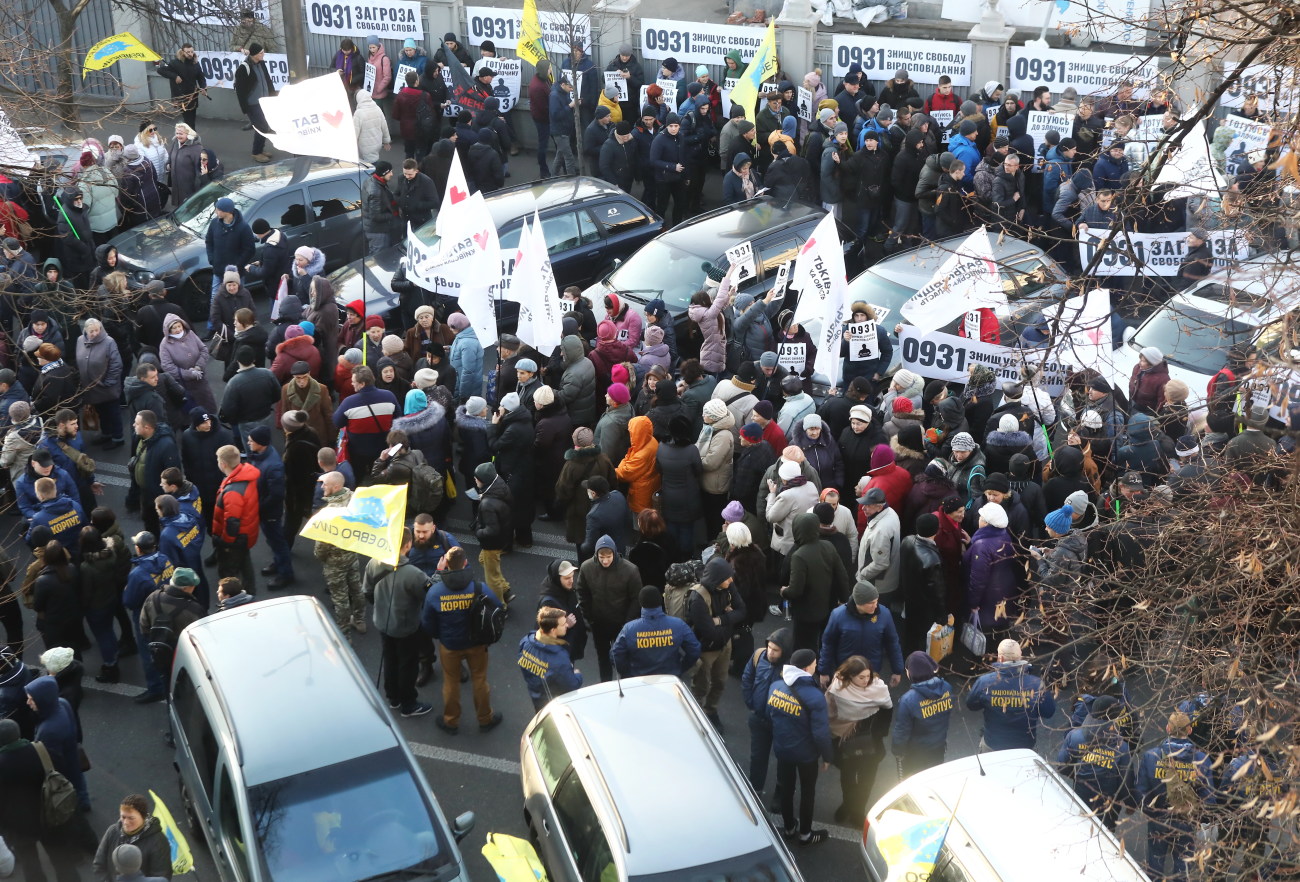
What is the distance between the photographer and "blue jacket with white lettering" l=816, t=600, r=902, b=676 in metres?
10.1

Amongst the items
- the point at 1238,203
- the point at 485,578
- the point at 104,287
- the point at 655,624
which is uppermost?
the point at 1238,203

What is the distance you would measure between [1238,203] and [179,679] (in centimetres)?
729

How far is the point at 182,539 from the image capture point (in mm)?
11211

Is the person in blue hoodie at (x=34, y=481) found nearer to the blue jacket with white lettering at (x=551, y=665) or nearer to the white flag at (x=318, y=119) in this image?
the white flag at (x=318, y=119)

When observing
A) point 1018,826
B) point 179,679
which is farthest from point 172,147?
point 1018,826

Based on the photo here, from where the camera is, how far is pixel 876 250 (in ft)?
63.8

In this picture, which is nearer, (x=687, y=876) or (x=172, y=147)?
(x=687, y=876)

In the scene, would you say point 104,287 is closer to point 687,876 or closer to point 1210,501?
point 687,876

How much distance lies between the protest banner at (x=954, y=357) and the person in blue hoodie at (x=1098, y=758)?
181 inches

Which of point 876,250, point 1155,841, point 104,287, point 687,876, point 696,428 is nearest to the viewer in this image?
point 687,876

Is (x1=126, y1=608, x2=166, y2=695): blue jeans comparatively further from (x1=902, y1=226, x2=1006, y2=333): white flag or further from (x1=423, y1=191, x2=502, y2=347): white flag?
(x1=902, y1=226, x2=1006, y2=333): white flag

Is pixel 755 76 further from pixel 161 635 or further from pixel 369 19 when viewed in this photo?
pixel 161 635

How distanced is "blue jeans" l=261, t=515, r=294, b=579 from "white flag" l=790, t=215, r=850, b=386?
5.20m

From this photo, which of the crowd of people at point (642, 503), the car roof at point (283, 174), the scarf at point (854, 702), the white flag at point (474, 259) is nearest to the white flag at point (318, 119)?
the white flag at point (474, 259)
